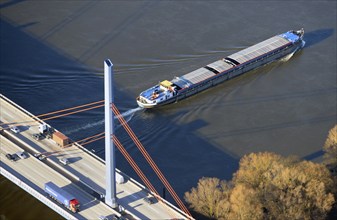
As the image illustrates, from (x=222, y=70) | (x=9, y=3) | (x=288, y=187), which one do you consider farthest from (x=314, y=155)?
(x=9, y=3)

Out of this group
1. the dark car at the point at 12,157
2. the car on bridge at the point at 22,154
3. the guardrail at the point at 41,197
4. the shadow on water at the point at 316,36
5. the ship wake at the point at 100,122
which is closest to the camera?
the guardrail at the point at 41,197

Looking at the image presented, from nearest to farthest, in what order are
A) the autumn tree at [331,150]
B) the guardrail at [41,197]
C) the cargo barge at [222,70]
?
the guardrail at [41,197] < the autumn tree at [331,150] < the cargo barge at [222,70]

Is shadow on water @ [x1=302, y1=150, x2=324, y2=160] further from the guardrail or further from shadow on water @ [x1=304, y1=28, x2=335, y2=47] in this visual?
the guardrail

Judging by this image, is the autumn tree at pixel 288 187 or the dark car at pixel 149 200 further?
the autumn tree at pixel 288 187

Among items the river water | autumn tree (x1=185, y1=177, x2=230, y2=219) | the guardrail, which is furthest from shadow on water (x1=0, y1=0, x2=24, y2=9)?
autumn tree (x1=185, y1=177, x2=230, y2=219)

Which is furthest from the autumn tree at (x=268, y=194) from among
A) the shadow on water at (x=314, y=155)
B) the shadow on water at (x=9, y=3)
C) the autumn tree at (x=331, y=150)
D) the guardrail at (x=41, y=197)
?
the shadow on water at (x=9, y=3)

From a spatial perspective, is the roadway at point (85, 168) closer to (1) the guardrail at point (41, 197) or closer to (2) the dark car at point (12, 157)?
(2) the dark car at point (12, 157)

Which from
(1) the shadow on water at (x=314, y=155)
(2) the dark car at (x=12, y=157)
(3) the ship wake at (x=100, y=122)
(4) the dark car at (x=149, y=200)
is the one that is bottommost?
(4) the dark car at (x=149, y=200)
